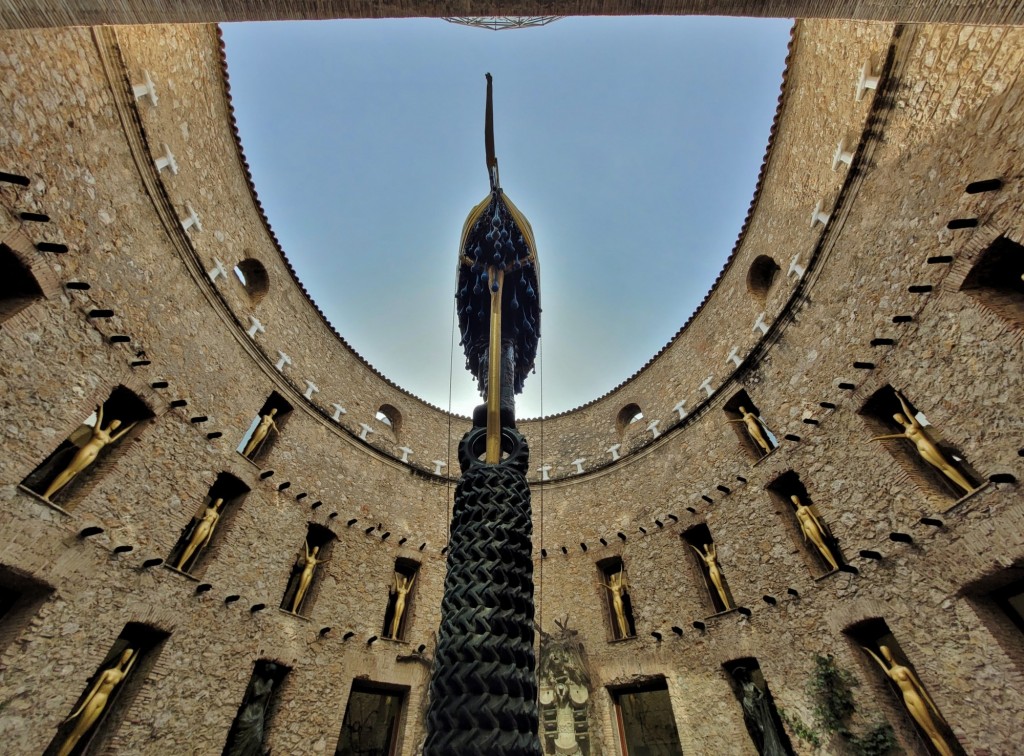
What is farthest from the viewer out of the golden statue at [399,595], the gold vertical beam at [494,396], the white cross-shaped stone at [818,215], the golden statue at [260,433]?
the golden statue at [399,595]

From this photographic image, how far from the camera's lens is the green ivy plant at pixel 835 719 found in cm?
527

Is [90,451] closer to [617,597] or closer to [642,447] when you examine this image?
[617,597]

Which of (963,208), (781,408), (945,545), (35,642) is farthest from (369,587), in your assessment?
(963,208)

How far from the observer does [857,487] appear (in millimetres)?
6062

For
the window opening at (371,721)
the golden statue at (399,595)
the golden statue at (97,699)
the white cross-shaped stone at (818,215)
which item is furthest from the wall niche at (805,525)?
the golden statue at (97,699)

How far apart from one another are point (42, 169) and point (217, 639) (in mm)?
6109

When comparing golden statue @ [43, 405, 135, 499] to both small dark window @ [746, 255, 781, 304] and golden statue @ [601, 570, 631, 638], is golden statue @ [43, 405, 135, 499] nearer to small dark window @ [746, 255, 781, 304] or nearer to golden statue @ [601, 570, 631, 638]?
golden statue @ [601, 570, 631, 638]

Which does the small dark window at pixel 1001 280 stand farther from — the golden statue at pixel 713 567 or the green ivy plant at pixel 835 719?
the golden statue at pixel 713 567

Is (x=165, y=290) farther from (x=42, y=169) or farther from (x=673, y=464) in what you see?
(x=673, y=464)

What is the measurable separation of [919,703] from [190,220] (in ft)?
37.5

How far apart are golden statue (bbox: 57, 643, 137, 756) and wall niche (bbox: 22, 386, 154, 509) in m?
1.97

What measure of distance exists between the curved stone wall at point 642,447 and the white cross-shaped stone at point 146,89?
7 centimetres

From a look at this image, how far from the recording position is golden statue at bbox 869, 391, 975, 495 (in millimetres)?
4902

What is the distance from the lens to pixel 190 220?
7.28m
